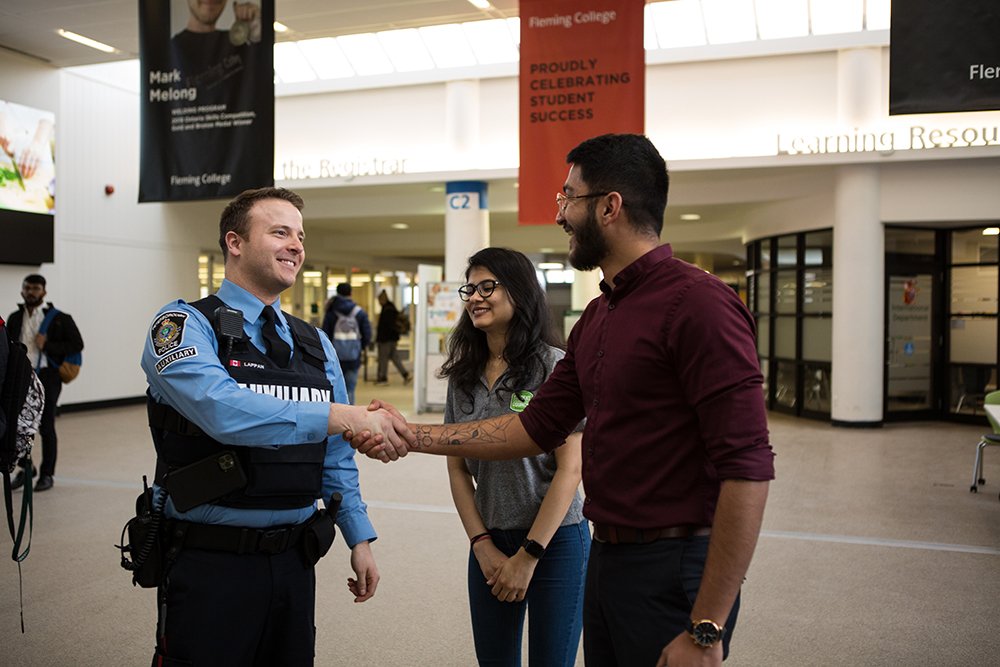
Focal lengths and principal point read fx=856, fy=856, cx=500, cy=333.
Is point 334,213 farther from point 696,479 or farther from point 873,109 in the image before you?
point 696,479

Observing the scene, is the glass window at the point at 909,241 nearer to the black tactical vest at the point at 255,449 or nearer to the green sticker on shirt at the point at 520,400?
the green sticker on shirt at the point at 520,400

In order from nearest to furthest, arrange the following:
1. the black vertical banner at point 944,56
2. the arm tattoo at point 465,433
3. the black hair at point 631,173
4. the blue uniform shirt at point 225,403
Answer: the black hair at point 631,173 → the blue uniform shirt at point 225,403 → the arm tattoo at point 465,433 → the black vertical banner at point 944,56

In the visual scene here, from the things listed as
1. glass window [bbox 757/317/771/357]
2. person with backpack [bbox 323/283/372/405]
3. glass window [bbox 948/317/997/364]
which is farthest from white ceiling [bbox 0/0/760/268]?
glass window [bbox 948/317/997/364]

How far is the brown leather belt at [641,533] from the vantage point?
5.93 feet

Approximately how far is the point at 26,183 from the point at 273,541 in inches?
451

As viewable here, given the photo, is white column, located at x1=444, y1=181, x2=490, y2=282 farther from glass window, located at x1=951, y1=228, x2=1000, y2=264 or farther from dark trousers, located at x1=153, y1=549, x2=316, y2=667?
dark trousers, located at x1=153, y1=549, x2=316, y2=667

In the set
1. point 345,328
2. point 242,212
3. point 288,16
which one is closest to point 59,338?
point 288,16

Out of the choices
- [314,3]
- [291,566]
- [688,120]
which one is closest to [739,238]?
[688,120]

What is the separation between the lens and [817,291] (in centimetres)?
1315

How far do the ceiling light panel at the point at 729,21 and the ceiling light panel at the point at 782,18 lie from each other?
0.44ft

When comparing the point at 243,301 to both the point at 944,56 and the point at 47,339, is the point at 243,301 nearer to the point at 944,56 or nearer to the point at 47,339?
the point at 944,56

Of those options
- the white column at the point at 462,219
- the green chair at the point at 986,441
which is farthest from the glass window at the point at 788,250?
the green chair at the point at 986,441

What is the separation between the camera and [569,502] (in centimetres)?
253

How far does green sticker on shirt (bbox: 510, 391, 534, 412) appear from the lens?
8.66 feet
